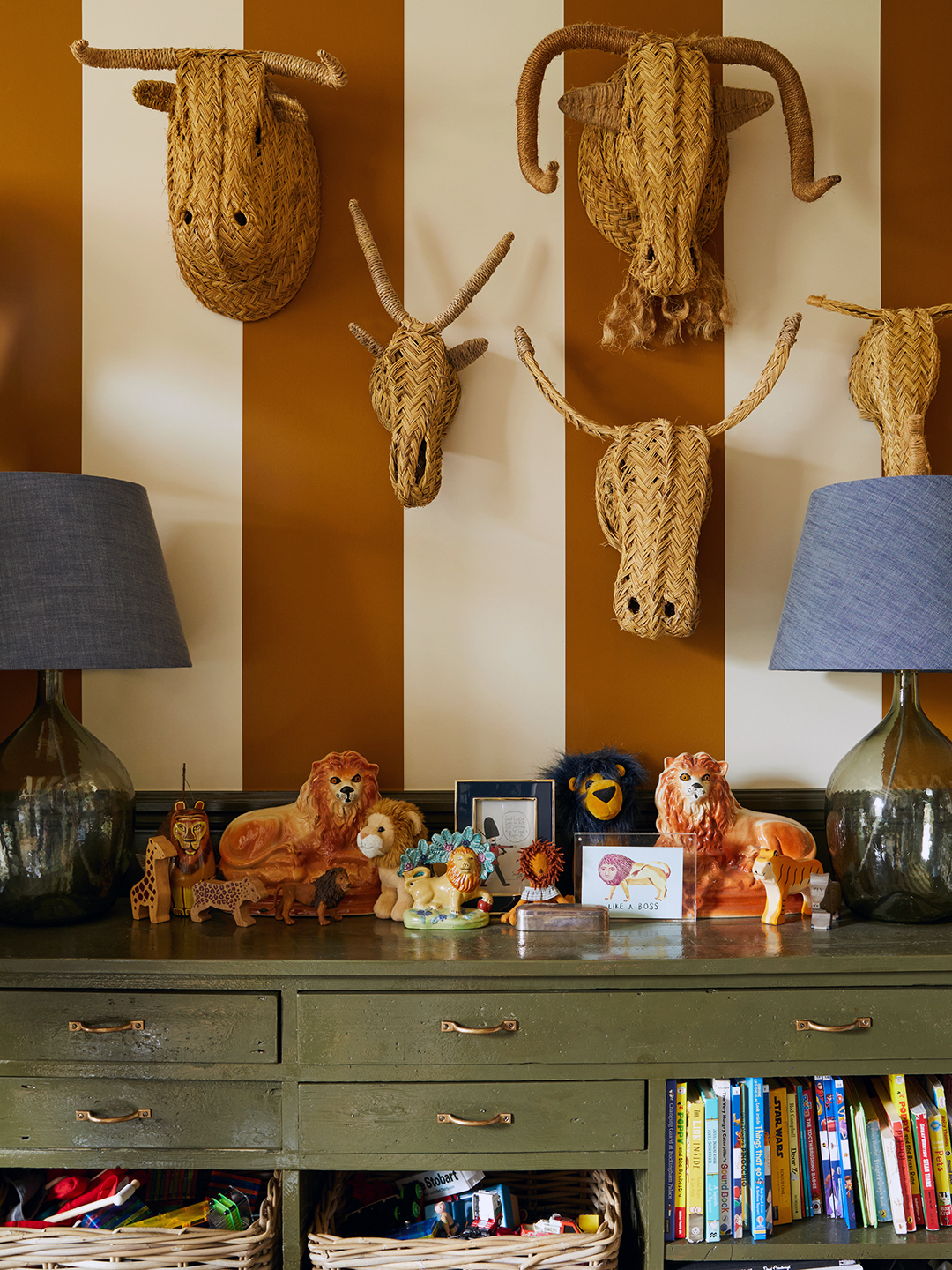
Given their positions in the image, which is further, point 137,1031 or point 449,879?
point 449,879

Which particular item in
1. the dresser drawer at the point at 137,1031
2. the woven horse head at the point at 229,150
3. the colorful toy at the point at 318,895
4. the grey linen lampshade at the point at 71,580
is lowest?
the dresser drawer at the point at 137,1031

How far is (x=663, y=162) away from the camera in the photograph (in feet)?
5.27

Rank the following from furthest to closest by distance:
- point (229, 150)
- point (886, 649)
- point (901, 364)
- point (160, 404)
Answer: point (160, 404)
point (901, 364)
point (229, 150)
point (886, 649)

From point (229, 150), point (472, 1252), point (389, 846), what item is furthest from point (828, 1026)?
point (229, 150)

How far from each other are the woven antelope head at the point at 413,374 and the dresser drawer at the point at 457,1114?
0.99m

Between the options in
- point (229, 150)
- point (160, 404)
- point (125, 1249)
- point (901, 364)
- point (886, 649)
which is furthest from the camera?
point (160, 404)

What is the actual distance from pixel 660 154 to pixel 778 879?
1.26m

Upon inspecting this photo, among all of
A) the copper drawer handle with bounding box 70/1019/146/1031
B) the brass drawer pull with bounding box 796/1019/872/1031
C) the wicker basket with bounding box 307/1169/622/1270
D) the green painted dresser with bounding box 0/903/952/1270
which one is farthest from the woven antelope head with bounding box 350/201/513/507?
the wicker basket with bounding box 307/1169/622/1270

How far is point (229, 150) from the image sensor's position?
5.32 ft

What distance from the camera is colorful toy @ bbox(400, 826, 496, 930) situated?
58.7 inches

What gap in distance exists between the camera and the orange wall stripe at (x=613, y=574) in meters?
1.84

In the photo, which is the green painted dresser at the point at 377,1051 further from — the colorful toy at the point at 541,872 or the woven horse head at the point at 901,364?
the woven horse head at the point at 901,364

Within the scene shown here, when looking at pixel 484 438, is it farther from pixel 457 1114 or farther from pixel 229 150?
pixel 457 1114

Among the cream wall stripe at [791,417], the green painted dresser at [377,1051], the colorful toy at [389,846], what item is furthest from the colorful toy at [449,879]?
the cream wall stripe at [791,417]
